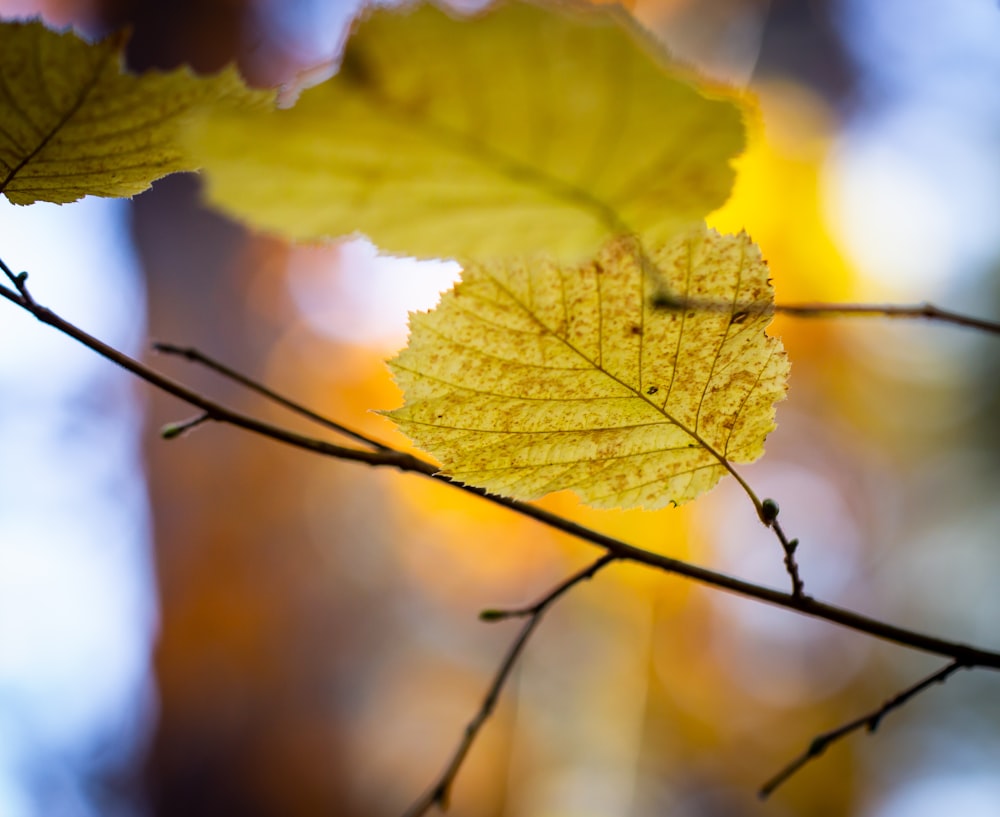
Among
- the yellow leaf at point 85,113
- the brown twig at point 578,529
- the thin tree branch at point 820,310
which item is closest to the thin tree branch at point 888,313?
the thin tree branch at point 820,310

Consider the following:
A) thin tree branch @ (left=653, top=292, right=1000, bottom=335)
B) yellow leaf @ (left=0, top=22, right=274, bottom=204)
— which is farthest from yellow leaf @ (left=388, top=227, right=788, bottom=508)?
yellow leaf @ (left=0, top=22, right=274, bottom=204)

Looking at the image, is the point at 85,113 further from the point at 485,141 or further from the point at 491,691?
the point at 491,691

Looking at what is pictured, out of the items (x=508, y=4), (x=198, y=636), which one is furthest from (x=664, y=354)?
(x=198, y=636)

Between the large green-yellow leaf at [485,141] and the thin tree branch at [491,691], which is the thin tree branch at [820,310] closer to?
the large green-yellow leaf at [485,141]

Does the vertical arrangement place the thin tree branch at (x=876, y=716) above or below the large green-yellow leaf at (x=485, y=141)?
below

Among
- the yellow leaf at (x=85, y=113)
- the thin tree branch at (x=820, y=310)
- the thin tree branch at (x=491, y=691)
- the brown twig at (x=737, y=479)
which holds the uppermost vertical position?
the thin tree branch at (x=820, y=310)

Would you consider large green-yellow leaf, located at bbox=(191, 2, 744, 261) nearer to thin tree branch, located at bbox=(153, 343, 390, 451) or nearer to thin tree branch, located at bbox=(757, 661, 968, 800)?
thin tree branch, located at bbox=(153, 343, 390, 451)
